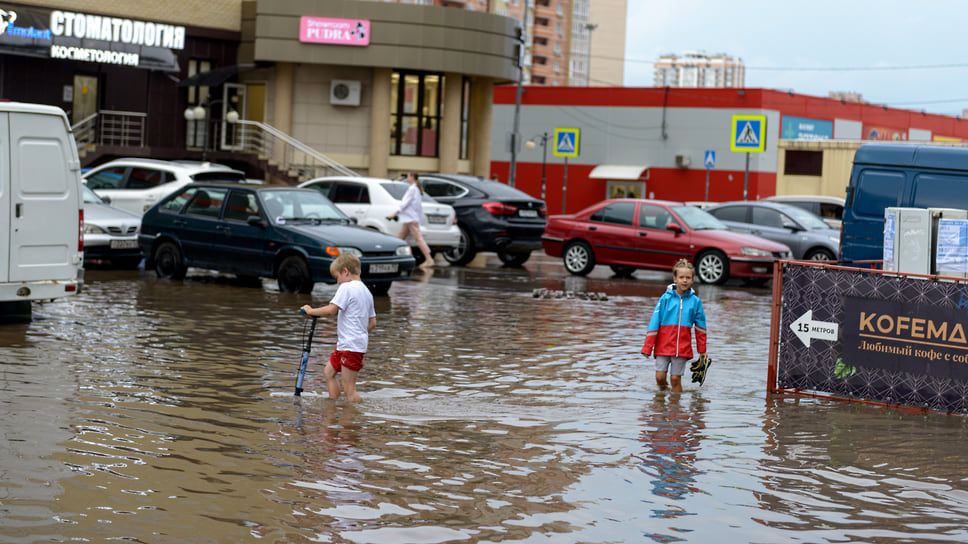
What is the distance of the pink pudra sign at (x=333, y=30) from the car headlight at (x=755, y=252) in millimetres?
17414

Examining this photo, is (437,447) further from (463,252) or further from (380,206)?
(463,252)

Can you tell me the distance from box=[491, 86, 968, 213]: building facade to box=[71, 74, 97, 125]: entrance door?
18.5 metres

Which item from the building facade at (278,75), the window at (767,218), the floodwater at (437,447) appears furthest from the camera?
the building facade at (278,75)

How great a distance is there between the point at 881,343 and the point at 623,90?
44125 mm

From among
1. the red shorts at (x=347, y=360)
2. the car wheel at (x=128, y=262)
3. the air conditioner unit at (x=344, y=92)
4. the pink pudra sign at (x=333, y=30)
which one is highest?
the pink pudra sign at (x=333, y=30)

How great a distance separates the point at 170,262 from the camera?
62.3ft

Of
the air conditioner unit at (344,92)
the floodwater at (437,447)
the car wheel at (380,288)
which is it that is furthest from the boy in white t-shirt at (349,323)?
the air conditioner unit at (344,92)

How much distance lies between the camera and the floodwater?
625cm

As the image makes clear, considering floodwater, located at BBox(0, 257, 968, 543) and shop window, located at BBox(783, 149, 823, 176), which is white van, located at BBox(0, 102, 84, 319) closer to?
floodwater, located at BBox(0, 257, 968, 543)

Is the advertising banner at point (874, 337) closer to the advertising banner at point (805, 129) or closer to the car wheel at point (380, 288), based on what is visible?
the car wheel at point (380, 288)

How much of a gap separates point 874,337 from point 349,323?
13.4 ft

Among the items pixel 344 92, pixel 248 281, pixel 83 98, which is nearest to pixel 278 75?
pixel 344 92

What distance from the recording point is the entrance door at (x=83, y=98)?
35.2m

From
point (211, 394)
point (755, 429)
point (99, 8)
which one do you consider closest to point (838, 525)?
point (755, 429)
